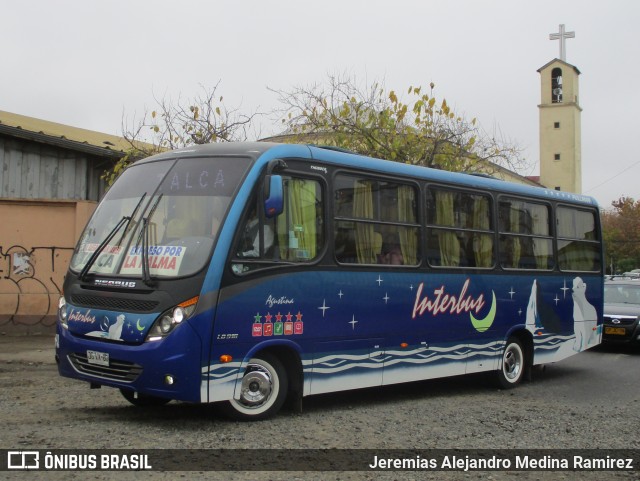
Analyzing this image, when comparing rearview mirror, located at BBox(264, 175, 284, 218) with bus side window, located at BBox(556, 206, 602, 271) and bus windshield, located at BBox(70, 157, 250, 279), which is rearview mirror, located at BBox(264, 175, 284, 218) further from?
bus side window, located at BBox(556, 206, 602, 271)

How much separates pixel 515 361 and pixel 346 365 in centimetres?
408

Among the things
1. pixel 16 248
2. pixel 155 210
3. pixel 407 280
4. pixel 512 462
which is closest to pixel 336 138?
pixel 16 248

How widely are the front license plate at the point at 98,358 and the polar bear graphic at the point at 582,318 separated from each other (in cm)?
829

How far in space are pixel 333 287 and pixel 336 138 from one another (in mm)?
11689

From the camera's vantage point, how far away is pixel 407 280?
9344 mm

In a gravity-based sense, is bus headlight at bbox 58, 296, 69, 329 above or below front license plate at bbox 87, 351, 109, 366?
above

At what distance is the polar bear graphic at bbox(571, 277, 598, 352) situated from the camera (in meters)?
12.7

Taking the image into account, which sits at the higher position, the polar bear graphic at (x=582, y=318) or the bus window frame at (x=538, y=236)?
the bus window frame at (x=538, y=236)

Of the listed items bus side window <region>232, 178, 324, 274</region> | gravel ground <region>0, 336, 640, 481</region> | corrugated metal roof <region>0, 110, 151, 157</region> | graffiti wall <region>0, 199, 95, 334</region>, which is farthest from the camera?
corrugated metal roof <region>0, 110, 151, 157</region>

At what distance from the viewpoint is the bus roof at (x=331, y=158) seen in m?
7.80

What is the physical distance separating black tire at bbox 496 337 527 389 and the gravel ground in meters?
0.42

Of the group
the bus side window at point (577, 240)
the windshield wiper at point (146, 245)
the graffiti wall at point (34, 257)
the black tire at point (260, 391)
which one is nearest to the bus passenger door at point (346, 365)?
the black tire at point (260, 391)

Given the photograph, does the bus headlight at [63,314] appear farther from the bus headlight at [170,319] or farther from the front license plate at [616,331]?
the front license plate at [616,331]

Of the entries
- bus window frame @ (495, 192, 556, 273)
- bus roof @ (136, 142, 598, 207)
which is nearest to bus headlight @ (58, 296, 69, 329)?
bus roof @ (136, 142, 598, 207)
